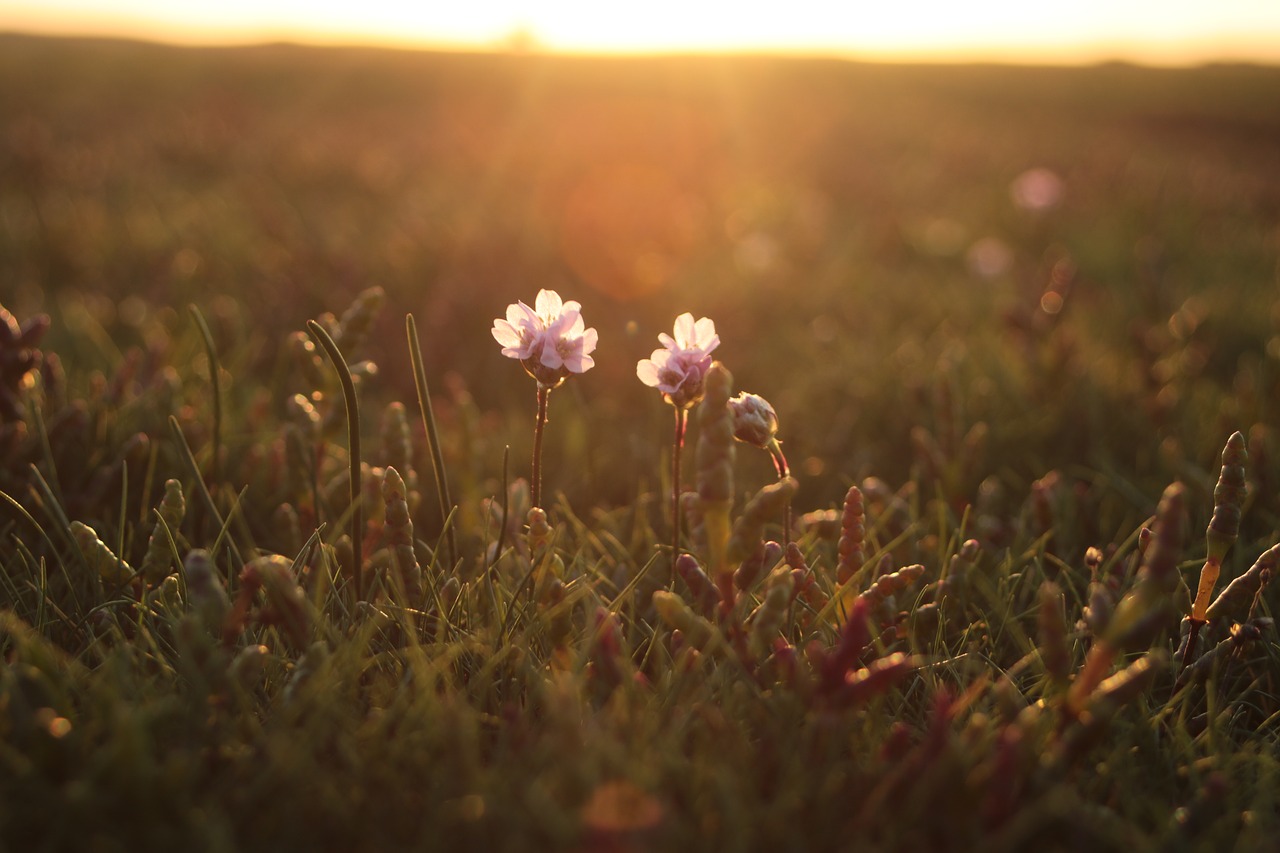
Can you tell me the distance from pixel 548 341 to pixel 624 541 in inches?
38.1

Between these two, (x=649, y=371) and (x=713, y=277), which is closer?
(x=649, y=371)

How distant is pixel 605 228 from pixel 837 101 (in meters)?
18.8

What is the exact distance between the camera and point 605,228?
700 centimetres

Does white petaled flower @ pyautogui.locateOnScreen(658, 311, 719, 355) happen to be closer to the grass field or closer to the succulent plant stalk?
the grass field

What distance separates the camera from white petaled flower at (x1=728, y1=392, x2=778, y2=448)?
74.9 inches

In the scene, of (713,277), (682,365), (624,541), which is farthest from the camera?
(713,277)

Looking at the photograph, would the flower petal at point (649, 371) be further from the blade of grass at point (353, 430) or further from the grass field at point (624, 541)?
the blade of grass at point (353, 430)

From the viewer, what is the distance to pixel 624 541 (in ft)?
8.70

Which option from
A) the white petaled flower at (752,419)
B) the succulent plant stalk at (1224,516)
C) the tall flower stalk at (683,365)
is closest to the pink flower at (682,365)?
the tall flower stalk at (683,365)

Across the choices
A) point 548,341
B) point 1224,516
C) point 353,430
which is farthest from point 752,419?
point 1224,516

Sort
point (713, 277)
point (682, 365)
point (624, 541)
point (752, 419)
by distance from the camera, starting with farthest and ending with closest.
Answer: point (713, 277)
point (624, 541)
point (752, 419)
point (682, 365)

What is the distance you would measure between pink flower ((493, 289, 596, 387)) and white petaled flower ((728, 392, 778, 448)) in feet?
1.04

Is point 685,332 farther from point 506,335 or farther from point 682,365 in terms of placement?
point 506,335

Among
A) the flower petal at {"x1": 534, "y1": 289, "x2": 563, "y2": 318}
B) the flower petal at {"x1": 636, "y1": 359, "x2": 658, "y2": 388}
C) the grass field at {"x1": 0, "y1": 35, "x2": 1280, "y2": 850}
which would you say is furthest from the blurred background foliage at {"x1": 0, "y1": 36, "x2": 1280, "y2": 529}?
the flower petal at {"x1": 636, "y1": 359, "x2": 658, "y2": 388}
